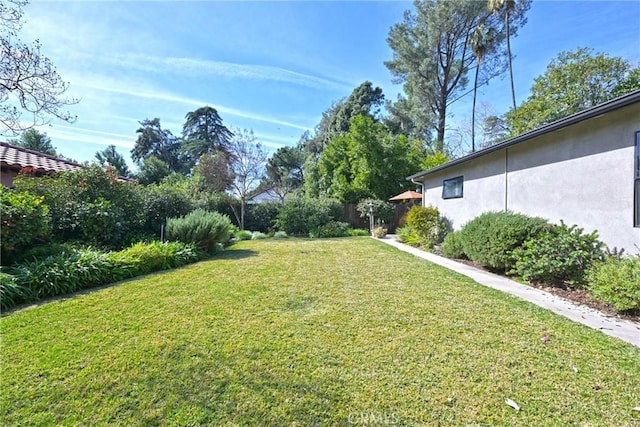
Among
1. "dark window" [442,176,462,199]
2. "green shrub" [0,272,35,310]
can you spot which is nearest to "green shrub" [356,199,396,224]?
"dark window" [442,176,462,199]

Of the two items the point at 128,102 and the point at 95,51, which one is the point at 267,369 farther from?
the point at 128,102

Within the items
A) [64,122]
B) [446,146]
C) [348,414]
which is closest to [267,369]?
[348,414]

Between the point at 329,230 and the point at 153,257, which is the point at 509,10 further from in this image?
the point at 153,257

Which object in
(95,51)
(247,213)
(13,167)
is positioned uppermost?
(95,51)

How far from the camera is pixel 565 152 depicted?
5.41m

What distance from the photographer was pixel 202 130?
3475 cm

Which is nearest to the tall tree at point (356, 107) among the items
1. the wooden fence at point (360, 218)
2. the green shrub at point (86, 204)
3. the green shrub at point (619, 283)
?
the wooden fence at point (360, 218)

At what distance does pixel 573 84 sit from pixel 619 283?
52.2ft

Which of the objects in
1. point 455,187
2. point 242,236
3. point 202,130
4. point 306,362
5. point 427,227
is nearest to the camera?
point 306,362

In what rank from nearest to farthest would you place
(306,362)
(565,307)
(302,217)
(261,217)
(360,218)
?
1. (306,362)
2. (565,307)
3. (302,217)
4. (261,217)
5. (360,218)

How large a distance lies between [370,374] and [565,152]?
243 inches

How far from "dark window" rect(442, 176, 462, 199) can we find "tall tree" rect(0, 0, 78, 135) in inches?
412

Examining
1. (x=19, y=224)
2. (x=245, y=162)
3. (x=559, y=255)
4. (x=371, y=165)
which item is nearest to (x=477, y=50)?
(x=371, y=165)

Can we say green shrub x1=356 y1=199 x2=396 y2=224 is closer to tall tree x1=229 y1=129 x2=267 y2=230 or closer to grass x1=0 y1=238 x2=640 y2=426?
tall tree x1=229 y1=129 x2=267 y2=230
